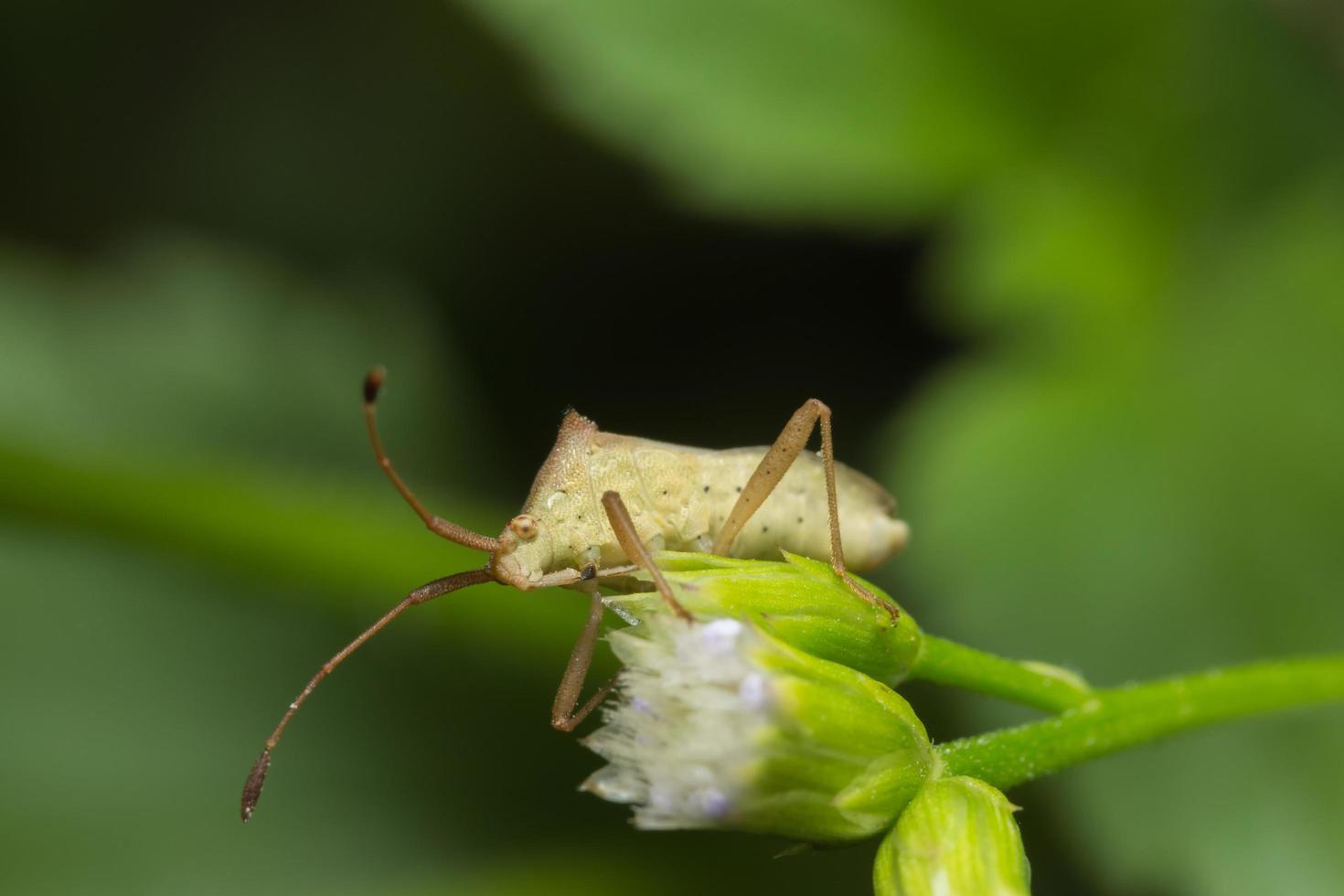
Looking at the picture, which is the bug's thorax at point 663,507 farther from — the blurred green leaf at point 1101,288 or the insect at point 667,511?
the blurred green leaf at point 1101,288

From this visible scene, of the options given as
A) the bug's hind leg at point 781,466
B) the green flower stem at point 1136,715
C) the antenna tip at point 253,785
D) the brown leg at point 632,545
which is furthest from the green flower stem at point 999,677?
the antenna tip at point 253,785

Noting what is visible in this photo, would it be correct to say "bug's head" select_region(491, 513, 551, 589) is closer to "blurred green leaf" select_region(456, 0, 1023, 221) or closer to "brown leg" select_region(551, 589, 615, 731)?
"brown leg" select_region(551, 589, 615, 731)

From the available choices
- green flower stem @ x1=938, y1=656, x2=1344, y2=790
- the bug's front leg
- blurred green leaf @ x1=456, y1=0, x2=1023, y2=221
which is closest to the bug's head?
the bug's front leg

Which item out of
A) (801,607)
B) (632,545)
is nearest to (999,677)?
(801,607)

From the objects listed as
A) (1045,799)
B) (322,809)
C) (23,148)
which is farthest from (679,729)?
(23,148)

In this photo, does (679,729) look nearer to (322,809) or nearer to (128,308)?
(322,809)

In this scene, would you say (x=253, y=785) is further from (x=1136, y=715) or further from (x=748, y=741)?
(x=1136, y=715)
